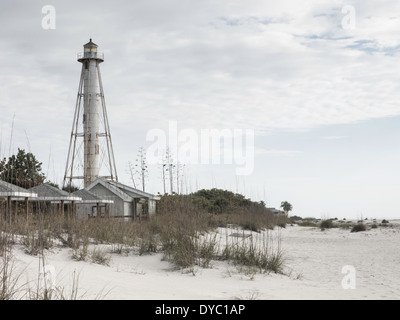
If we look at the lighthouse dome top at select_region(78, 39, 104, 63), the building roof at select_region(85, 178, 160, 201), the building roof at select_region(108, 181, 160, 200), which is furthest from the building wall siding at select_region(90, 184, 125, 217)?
the lighthouse dome top at select_region(78, 39, 104, 63)

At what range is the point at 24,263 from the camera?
290 inches

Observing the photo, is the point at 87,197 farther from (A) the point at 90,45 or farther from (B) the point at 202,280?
(B) the point at 202,280

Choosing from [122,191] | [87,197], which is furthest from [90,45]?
[87,197]

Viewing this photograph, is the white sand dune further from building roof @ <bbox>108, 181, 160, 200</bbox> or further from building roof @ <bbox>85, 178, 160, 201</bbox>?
building roof @ <bbox>108, 181, 160, 200</bbox>

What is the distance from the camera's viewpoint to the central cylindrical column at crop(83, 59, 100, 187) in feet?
96.3

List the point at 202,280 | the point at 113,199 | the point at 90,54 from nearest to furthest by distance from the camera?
1. the point at 202,280
2. the point at 113,199
3. the point at 90,54

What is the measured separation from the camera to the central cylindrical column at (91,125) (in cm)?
2934

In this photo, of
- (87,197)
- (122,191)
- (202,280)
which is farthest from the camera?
(122,191)

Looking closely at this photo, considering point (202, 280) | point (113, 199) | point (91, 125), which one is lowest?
point (202, 280)

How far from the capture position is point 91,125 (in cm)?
2962

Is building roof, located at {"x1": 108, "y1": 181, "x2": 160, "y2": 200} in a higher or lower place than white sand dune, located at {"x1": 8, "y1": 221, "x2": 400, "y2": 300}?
higher

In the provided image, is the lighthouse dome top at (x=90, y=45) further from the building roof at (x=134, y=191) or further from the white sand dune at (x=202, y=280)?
the white sand dune at (x=202, y=280)

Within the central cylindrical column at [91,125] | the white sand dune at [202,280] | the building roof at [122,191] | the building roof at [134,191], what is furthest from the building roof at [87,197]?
the white sand dune at [202,280]

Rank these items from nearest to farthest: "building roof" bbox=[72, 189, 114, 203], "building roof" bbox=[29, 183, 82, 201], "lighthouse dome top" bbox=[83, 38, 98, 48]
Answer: "building roof" bbox=[29, 183, 82, 201], "building roof" bbox=[72, 189, 114, 203], "lighthouse dome top" bbox=[83, 38, 98, 48]
